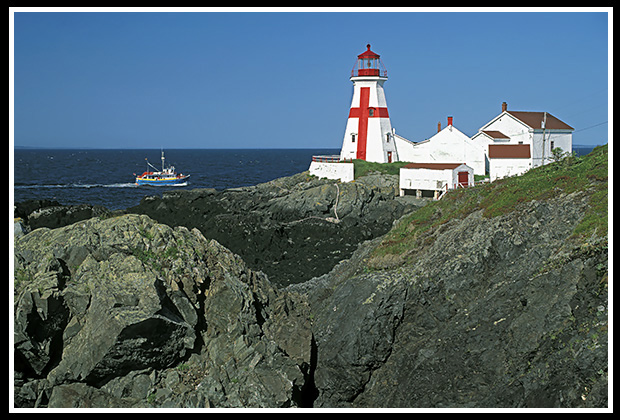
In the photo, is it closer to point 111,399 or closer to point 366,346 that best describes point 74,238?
point 111,399

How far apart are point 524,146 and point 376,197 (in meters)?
9.36

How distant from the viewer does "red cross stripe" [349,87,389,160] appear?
40531mm

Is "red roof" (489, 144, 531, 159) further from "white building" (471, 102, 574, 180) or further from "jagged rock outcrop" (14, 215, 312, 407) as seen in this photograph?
"jagged rock outcrop" (14, 215, 312, 407)

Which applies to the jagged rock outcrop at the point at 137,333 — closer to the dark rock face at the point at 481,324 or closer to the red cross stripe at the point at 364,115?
the dark rock face at the point at 481,324

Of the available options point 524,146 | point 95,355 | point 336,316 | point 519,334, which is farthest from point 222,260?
point 524,146

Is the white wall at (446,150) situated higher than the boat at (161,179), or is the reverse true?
the white wall at (446,150)

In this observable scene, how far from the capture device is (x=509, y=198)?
17.7 m

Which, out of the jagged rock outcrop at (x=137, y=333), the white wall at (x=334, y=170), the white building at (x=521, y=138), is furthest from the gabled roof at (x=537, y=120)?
the jagged rock outcrop at (x=137, y=333)

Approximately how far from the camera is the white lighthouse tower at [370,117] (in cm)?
4034

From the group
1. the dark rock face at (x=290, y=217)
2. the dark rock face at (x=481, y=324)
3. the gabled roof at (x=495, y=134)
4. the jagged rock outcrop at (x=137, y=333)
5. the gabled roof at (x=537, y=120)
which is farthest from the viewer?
the gabled roof at (x=495, y=134)

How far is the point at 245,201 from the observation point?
1355 inches

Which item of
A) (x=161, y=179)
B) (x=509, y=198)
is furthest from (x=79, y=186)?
(x=509, y=198)

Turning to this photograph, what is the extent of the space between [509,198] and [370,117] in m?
23.6

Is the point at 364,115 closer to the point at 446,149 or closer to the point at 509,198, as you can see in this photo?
the point at 446,149
